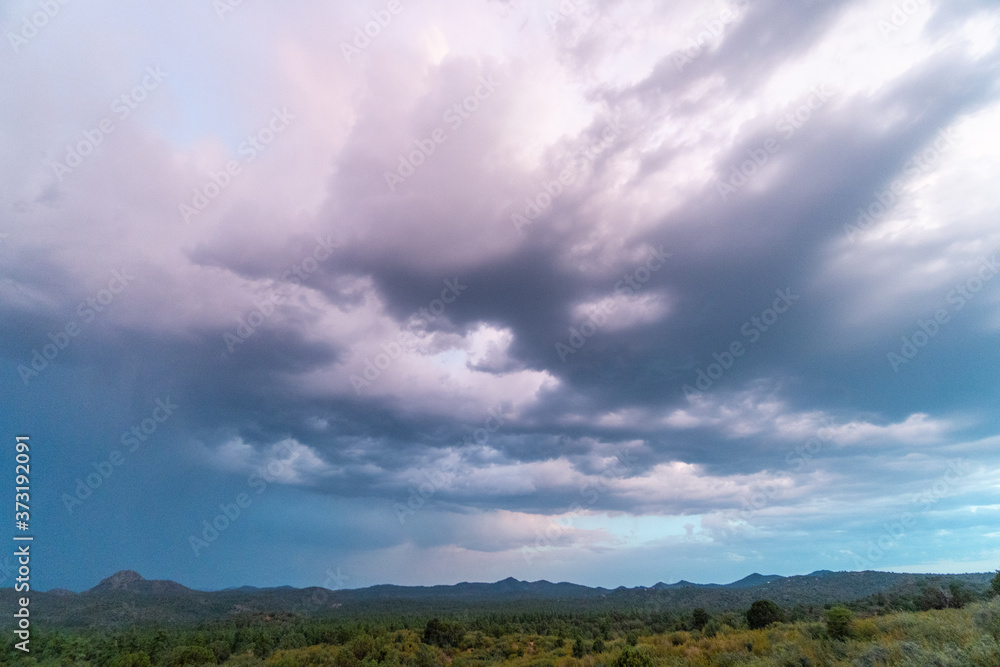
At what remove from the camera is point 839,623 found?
84.6 ft

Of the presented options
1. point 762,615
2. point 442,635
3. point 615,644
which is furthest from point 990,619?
point 442,635

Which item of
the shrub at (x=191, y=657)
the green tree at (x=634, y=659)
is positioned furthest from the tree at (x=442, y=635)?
the green tree at (x=634, y=659)

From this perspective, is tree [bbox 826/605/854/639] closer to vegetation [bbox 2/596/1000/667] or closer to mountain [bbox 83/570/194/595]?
vegetation [bbox 2/596/1000/667]

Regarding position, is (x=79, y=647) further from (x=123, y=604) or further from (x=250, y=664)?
(x=123, y=604)

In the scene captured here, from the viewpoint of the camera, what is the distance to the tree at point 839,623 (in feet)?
82.8

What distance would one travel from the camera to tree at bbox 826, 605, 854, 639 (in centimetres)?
2525

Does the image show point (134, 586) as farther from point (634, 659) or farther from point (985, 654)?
point (985, 654)

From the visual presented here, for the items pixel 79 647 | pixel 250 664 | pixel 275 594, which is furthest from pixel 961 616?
pixel 275 594

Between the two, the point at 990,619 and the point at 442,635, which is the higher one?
the point at 990,619

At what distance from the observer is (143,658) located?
40.7 metres

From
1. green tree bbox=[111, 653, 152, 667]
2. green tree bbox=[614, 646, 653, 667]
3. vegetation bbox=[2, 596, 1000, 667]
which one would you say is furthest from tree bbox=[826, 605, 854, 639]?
green tree bbox=[111, 653, 152, 667]

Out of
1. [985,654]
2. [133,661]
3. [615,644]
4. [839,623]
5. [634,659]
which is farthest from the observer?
[615,644]

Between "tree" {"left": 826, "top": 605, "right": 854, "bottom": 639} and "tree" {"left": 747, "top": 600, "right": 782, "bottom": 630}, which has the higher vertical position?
"tree" {"left": 826, "top": 605, "right": 854, "bottom": 639}

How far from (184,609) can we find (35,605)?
32.2 m
